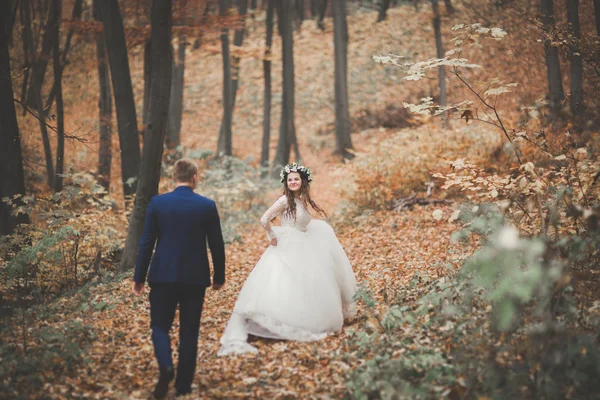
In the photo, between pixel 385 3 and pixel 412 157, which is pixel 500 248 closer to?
pixel 412 157

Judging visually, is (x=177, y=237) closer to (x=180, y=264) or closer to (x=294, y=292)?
(x=180, y=264)

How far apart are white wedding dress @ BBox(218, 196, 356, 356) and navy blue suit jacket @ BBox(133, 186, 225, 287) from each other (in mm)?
1107

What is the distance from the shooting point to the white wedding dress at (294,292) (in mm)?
5418

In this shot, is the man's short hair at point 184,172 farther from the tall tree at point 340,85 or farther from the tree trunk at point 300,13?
the tree trunk at point 300,13

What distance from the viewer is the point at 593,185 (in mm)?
5422

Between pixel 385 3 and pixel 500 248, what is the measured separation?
35773mm

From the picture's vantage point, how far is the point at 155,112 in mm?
8320

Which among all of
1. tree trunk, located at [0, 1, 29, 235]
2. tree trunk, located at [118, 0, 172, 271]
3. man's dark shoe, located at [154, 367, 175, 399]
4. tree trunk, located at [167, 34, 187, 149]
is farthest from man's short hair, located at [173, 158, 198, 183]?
tree trunk, located at [167, 34, 187, 149]

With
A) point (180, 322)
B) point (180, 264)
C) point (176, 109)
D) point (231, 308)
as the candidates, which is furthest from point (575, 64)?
point (176, 109)

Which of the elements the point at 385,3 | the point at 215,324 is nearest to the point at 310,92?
the point at 385,3

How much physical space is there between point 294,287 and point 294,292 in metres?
0.06

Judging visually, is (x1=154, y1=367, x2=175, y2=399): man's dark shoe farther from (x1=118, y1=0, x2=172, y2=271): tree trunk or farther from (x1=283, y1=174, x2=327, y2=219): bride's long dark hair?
(x1=118, y1=0, x2=172, y2=271): tree trunk

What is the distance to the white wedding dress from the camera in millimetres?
5418

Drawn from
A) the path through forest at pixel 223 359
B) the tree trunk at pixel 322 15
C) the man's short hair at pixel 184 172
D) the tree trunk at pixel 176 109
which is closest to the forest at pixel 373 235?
A: the path through forest at pixel 223 359
